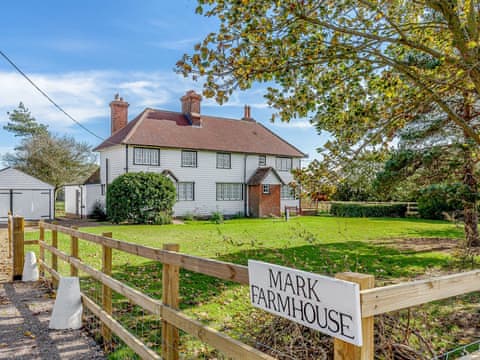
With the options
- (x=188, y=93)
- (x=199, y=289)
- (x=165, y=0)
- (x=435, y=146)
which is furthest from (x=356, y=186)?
(x=188, y=93)

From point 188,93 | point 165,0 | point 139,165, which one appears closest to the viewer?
point 165,0

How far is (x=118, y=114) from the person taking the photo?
2891 cm

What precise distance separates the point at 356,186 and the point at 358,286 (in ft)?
20.8

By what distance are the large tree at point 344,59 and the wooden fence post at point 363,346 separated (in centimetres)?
442

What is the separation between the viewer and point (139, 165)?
2481 cm

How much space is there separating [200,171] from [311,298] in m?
26.0


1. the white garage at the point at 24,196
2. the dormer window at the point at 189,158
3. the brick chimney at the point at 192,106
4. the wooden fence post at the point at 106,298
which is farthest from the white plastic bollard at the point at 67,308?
the brick chimney at the point at 192,106

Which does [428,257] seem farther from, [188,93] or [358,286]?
[188,93]

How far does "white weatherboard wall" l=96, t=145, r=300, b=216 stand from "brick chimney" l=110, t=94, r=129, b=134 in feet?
8.18

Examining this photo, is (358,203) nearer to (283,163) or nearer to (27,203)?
(283,163)

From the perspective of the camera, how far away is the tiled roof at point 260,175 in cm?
2870

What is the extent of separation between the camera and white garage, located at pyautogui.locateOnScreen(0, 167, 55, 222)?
84.2 feet

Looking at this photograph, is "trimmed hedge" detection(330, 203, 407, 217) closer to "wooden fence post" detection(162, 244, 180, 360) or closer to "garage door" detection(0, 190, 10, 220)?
"garage door" detection(0, 190, 10, 220)

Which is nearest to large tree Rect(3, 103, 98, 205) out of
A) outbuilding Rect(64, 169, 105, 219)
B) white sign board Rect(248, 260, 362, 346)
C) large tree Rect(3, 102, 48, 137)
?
outbuilding Rect(64, 169, 105, 219)
